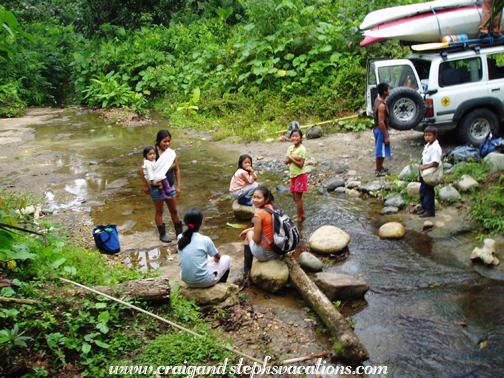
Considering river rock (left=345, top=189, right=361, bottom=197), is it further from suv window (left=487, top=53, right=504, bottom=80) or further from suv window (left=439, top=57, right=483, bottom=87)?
suv window (left=487, top=53, right=504, bottom=80)

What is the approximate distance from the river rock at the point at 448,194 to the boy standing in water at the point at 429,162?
383 mm

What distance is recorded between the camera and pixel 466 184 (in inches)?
265

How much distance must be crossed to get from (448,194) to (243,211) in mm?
3522

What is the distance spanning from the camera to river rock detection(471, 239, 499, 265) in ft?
16.7

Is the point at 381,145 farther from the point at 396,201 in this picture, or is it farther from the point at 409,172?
the point at 396,201

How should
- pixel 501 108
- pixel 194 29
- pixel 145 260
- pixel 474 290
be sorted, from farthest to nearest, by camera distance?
pixel 194 29, pixel 501 108, pixel 145 260, pixel 474 290

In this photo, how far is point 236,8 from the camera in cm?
2131

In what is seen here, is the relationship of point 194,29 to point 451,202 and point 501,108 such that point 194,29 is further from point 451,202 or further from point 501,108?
point 451,202

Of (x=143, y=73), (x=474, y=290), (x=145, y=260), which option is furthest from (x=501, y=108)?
(x=143, y=73)

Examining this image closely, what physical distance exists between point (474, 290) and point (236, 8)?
20231 millimetres

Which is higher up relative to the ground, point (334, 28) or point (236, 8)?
point (236, 8)

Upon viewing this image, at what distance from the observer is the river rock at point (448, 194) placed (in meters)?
6.63

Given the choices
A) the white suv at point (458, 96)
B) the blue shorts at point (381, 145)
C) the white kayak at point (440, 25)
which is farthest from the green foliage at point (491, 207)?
the white kayak at point (440, 25)

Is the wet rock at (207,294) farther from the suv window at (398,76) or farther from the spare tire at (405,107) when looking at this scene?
the suv window at (398,76)
